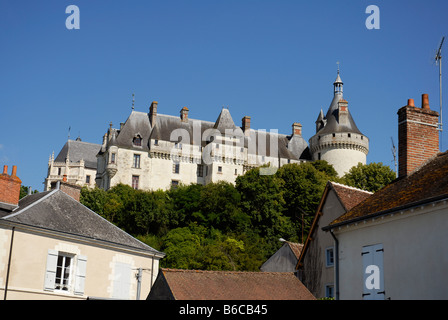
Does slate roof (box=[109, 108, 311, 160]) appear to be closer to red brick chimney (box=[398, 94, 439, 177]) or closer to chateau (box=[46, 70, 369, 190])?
chateau (box=[46, 70, 369, 190])

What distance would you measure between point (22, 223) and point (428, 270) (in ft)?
34.4

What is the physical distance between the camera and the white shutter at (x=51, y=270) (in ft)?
54.1

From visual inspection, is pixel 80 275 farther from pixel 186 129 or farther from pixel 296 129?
pixel 296 129

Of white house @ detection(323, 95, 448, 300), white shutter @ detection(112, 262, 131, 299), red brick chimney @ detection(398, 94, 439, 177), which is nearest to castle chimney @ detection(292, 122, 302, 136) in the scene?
white shutter @ detection(112, 262, 131, 299)

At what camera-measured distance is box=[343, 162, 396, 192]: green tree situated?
199 feet

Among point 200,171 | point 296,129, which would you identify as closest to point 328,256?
point 200,171

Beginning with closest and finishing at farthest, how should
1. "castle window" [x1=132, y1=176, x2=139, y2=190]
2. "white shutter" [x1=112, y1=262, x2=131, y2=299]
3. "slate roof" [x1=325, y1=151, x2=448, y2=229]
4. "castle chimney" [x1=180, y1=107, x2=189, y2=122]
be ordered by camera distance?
"slate roof" [x1=325, y1=151, x2=448, y2=229] < "white shutter" [x1=112, y1=262, x2=131, y2=299] < "castle window" [x1=132, y1=176, x2=139, y2=190] < "castle chimney" [x1=180, y1=107, x2=189, y2=122]

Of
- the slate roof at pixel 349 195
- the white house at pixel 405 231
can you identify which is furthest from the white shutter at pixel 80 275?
the slate roof at pixel 349 195

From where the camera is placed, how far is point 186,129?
7469 centimetres

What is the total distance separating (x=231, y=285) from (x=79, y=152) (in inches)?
2778

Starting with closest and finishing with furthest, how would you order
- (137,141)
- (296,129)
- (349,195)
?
(349,195) → (137,141) → (296,129)

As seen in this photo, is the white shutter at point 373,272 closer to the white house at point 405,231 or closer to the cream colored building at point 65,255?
the white house at point 405,231
